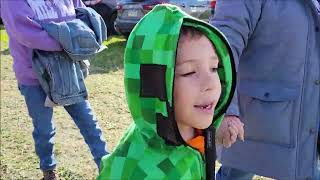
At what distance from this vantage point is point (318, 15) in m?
2.29

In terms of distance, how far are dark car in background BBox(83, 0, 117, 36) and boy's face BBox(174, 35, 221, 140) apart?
11.0m

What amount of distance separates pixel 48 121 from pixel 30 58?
1.49 feet

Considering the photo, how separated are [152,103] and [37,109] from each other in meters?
1.87

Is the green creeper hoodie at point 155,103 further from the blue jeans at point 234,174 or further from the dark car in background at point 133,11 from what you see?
the dark car in background at point 133,11

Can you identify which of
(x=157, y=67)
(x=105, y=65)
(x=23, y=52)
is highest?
(x=157, y=67)

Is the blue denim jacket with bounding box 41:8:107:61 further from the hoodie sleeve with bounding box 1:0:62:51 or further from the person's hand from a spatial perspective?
the person's hand

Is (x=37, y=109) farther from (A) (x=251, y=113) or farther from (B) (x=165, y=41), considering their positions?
(B) (x=165, y=41)

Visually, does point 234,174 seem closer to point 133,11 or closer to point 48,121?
point 48,121

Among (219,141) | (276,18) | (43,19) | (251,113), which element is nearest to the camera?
(219,141)

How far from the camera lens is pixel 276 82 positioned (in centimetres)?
237

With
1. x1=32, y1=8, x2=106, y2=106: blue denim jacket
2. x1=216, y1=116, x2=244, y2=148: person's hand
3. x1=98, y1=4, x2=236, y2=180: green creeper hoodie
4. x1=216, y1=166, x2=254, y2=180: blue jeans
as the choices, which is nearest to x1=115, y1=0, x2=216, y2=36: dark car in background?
x1=32, y1=8, x2=106, y2=106: blue denim jacket

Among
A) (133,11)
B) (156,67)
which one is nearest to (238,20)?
(156,67)

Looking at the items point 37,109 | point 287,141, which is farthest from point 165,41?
point 37,109

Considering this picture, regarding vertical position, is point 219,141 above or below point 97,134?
above
